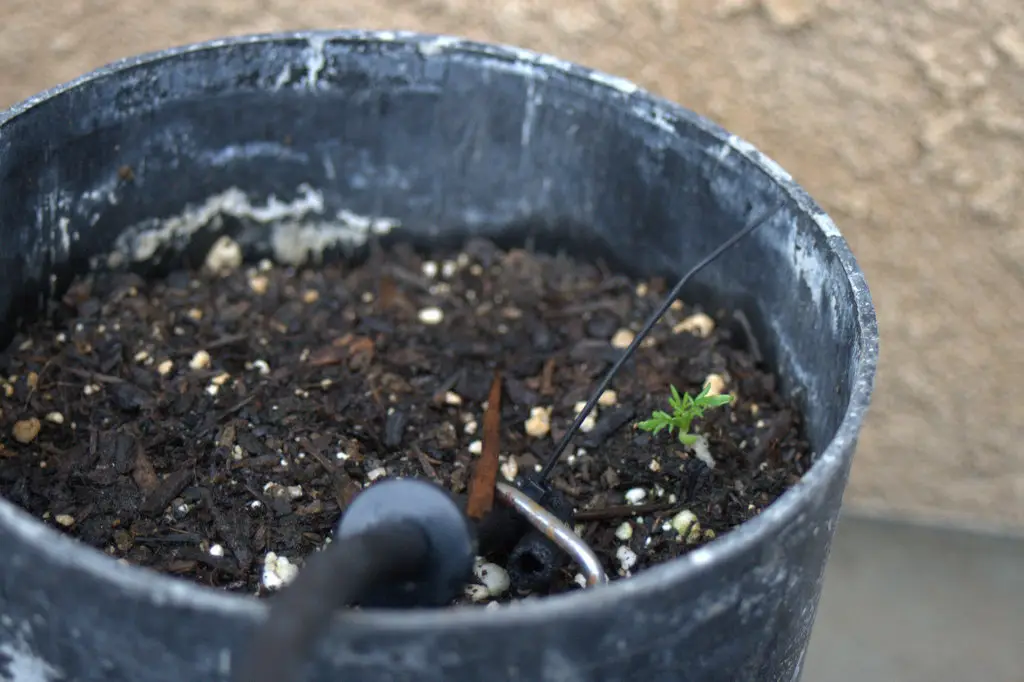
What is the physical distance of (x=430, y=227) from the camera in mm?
1458

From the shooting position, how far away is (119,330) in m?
1.30

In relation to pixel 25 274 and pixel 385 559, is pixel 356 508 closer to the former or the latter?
pixel 385 559

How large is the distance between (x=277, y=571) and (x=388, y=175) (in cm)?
62

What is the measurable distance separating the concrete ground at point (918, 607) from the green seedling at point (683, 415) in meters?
1.00

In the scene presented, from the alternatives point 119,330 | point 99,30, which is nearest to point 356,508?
point 119,330

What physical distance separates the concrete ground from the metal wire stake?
1.18 meters

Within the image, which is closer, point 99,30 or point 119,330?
point 119,330

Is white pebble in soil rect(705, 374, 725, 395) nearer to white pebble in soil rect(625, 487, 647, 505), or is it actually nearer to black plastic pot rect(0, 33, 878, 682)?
black plastic pot rect(0, 33, 878, 682)

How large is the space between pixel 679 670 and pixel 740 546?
11 cm

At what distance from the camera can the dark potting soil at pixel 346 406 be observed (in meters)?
1.06

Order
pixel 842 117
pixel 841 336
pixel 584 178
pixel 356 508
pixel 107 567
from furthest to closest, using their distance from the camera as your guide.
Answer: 1. pixel 842 117
2. pixel 584 178
3. pixel 841 336
4. pixel 356 508
5. pixel 107 567

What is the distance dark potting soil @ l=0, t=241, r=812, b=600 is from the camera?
106 centimetres

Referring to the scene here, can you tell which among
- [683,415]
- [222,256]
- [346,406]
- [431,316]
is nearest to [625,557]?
[683,415]

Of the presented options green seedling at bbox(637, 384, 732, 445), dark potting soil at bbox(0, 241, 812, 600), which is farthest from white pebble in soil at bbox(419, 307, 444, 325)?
green seedling at bbox(637, 384, 732, 445)
